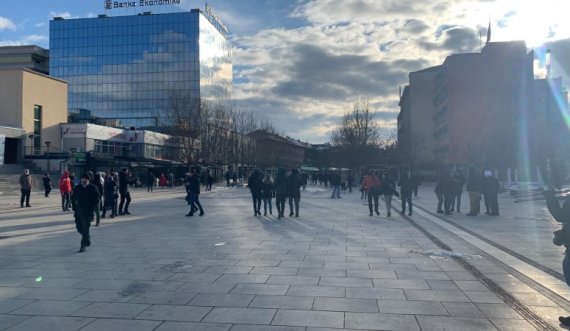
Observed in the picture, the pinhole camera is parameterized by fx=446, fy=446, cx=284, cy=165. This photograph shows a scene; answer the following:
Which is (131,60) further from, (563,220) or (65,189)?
(563,220)

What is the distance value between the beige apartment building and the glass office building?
41.8m

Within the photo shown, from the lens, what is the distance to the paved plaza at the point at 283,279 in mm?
5031

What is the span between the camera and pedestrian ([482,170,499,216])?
17.1 metres

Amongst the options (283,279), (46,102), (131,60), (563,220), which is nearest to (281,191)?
(283,279)

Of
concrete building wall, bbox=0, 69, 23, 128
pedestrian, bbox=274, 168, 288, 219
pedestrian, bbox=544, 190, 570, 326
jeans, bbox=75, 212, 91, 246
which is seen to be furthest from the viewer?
concrete building wall, bbox=0, 69, 23, 128

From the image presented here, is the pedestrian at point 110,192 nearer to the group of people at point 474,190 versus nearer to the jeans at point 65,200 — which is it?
the jeans at point 65,200

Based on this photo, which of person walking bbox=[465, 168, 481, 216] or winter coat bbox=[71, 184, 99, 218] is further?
person walking bbox=[465, 168, 481, 216]

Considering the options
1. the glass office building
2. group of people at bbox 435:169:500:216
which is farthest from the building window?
group of people at bbox 435:169:500:216

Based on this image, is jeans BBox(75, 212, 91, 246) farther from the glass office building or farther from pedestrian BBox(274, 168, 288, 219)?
the glass office building

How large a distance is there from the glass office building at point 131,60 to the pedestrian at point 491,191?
7995 cm

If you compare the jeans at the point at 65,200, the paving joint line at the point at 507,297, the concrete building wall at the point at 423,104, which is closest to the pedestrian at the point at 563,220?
the paving joint line at the point at 507,297

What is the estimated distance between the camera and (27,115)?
47.2m

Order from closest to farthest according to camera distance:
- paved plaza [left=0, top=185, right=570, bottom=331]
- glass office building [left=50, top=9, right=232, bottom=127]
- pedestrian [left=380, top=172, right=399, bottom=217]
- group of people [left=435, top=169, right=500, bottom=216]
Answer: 1. paved plaza [left=0, top=185, right=570, bottom=331]
2. pedestrian [left=380, top=172, right=399, bottom=217]
3. group of people [left=435, top=169, right=500, bottom=216]
4. glass office building [left=50, top=9, right=232, bottom=127]

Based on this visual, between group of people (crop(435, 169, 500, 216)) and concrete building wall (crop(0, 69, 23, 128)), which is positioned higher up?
concrete building wall (crop(0, 69, 23, 128))
